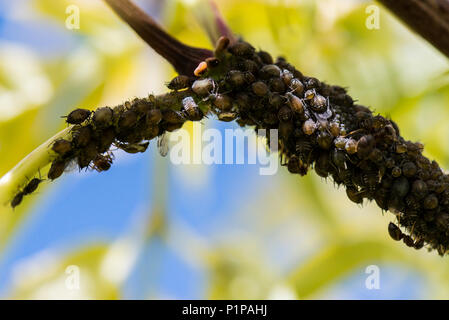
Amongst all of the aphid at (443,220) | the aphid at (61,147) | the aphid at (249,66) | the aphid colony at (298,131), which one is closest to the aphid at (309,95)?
the aphid colony at (298,131)

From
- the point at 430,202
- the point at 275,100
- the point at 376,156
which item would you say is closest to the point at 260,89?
the point at 275,100

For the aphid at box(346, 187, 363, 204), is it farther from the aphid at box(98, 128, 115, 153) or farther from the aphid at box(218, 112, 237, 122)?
the aphid at box(98, 128, 115, 153)

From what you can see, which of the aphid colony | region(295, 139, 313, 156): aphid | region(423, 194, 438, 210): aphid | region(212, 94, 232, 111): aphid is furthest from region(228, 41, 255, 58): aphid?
region(423, 194, 438, 210): aphid

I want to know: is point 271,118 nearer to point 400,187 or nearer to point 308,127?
point 308,127

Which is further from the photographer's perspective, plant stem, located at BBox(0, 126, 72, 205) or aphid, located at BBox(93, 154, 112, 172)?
aphid, located at BBox(93, 154, 112, 172)

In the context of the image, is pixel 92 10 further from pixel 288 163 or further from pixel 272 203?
pixel 288 163
